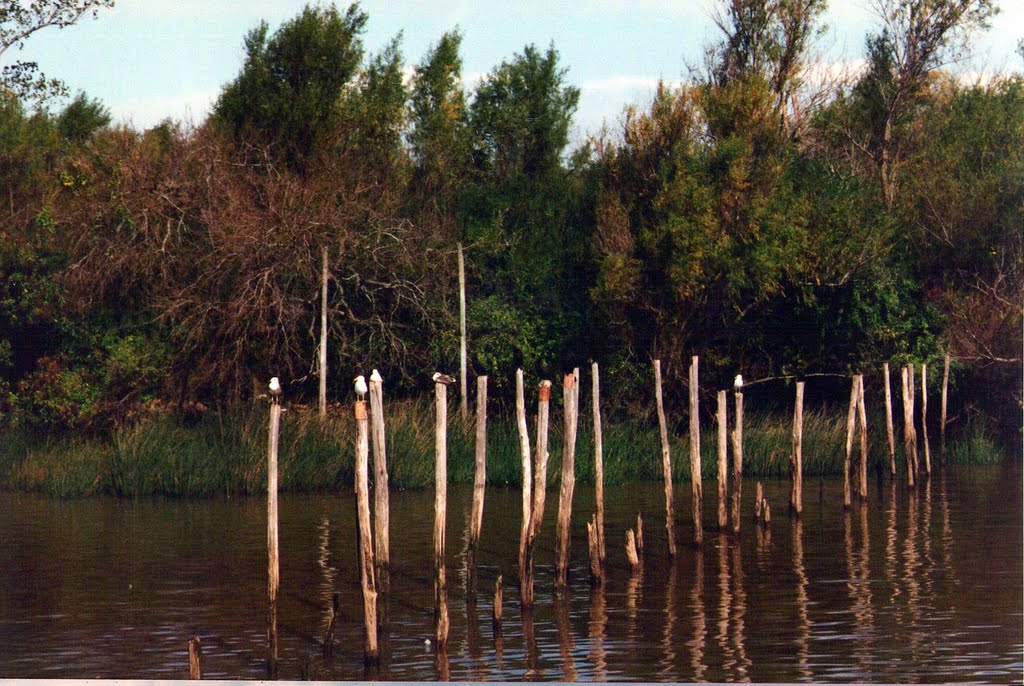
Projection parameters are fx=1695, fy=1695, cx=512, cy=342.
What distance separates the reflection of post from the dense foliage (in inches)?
309

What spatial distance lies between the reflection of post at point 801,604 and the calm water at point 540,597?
29 millimetres

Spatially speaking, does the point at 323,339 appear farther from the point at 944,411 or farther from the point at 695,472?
the point at 944,411

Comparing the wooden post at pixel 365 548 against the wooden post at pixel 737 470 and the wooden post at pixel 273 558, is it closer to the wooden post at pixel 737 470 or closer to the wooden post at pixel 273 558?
the wooden post at pixel 273 558

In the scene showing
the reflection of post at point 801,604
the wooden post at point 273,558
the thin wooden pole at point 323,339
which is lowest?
the reflection of post at point 801,604

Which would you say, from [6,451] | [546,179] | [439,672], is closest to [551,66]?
[546,179]

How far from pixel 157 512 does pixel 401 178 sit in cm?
875

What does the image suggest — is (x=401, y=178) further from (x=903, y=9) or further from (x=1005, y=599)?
(x=1005, y=599)

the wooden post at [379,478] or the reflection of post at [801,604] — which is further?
the wooden post at [379,478]

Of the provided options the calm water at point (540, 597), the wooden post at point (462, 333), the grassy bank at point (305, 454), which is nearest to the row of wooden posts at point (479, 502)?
the calm water at point (540, 597)

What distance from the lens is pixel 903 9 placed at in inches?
1087

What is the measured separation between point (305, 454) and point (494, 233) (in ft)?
21.5

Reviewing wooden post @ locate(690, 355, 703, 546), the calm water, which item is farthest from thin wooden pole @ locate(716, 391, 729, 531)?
wooden post @ locate(690, 355, 703, 546)

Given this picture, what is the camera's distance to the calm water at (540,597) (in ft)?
35.4

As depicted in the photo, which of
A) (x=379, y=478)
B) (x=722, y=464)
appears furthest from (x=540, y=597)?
(x=722, y=464)
